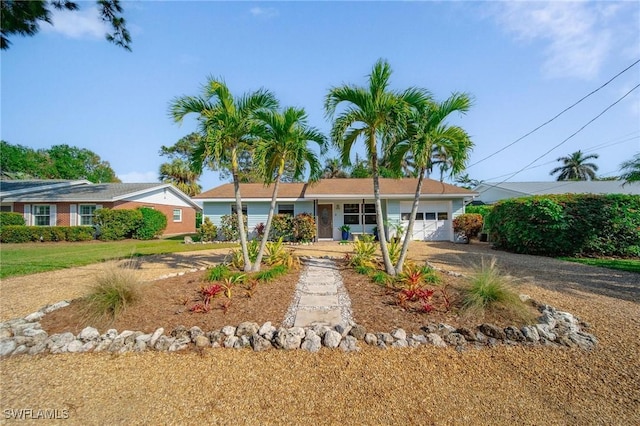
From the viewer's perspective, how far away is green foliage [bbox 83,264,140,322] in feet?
14.8

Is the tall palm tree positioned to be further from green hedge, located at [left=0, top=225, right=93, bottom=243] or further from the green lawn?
green hedge, located at [left=0, top=225, right=93, bottom=243]

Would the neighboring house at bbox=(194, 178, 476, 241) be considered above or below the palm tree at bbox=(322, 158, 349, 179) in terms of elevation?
below

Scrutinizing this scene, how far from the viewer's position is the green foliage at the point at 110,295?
14.8 feet

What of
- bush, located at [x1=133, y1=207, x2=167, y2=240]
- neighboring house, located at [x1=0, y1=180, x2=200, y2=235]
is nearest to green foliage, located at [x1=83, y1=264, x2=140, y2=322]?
bush, located at [x1=133, y1=207, x2=167, y2=240]

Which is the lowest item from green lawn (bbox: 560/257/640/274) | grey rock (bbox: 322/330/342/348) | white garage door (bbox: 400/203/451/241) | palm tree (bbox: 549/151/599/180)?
grey rock (bbox: 322/330/342/348)

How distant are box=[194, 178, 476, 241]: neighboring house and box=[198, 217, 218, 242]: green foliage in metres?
0.54

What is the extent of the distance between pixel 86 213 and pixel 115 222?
3614 mm

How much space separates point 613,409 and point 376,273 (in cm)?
433

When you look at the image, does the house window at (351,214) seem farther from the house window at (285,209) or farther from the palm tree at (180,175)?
the palm tree at (180,175)

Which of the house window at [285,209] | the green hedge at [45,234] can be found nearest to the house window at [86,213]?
the green hedge at [45,234]

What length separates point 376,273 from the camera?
670 cm

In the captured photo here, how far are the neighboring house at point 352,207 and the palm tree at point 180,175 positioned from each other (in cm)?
1503

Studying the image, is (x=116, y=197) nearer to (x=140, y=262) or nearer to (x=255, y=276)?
(x=140, y=262)

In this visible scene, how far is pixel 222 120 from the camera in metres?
6.34
